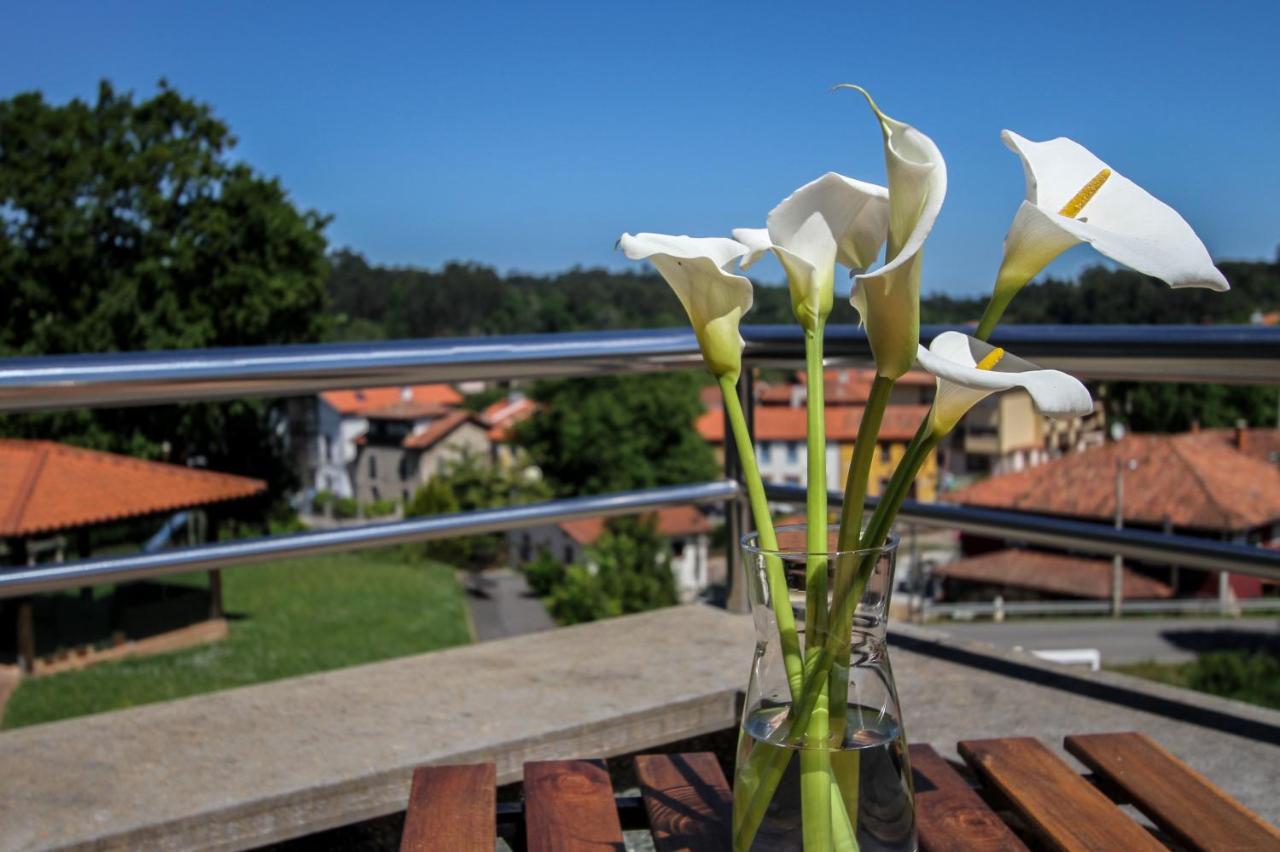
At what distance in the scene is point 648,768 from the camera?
3.21ft

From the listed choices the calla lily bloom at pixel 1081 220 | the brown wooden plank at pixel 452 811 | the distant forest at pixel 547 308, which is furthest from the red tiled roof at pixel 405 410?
the calla lily bloom at pixel 1081 220

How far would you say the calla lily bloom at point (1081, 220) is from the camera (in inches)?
23.5

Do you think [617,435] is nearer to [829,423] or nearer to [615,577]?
[615,577]

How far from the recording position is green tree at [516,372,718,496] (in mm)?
40000

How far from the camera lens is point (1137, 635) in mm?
42500

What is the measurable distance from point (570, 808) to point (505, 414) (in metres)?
49.2

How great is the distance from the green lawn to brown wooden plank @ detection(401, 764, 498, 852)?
53.4 feet

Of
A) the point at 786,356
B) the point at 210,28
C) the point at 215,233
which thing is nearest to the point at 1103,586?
the point at 215,233

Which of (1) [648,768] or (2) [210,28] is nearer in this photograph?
(1) [648,768]

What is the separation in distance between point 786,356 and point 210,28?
2813 inches

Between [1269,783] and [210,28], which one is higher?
[210,28]

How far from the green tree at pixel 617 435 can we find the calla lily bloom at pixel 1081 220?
127 feet

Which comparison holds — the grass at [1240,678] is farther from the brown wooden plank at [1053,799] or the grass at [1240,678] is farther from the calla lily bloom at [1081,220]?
the calla lily bloom at [1081,220]

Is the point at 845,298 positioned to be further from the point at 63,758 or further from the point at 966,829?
the point at 63,758
